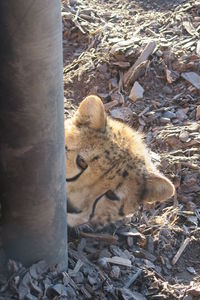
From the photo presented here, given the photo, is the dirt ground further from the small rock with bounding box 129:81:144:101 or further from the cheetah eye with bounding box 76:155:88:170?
the cheetah eye with bounding box 76:155:88:170

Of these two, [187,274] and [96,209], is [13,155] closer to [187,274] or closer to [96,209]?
[96,209]

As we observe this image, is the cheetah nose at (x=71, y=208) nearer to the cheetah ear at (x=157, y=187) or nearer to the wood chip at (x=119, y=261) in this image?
the wood chip at (x=119, y=261)

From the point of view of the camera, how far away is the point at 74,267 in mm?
3332

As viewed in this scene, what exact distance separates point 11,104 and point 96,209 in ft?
4.46

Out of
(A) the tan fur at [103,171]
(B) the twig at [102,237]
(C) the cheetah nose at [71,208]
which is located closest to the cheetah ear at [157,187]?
(A) the tan fur at [103,171]

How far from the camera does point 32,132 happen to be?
2729 mm

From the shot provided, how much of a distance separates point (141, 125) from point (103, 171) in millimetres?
1979

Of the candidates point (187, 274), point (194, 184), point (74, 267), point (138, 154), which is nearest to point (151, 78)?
point (194, 184)

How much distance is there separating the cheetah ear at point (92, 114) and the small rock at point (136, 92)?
2143mm

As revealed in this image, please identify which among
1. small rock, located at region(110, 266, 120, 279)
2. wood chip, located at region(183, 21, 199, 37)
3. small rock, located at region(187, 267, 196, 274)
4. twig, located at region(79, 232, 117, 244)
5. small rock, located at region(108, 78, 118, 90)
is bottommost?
small rock, located at region(187, 267, 196, 274)

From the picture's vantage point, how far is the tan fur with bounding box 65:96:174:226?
3736 mm

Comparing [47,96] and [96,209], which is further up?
[47,96]

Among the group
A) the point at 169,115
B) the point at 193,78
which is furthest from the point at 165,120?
the point at 193,78

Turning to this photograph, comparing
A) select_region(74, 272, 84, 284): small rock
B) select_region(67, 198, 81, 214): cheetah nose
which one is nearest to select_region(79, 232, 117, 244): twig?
select_region(67, 198, 81, 214): cheetah nose
